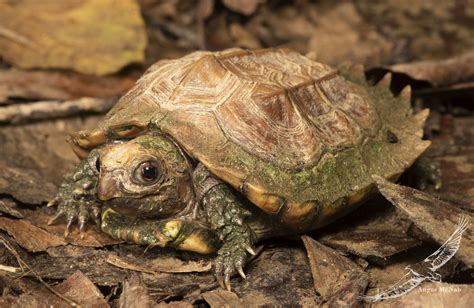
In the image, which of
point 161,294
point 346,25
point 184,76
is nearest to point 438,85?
point 346,25

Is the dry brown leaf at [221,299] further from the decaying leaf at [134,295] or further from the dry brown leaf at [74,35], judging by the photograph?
the dry brown leaf at [74,35]

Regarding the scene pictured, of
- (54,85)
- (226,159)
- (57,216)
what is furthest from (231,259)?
(54,85)

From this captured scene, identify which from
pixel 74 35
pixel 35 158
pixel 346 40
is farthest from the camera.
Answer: pixel 346 40

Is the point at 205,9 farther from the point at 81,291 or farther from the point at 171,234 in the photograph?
the point at 81,291

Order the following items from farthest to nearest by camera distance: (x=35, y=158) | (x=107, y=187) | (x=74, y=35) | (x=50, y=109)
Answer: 1. (x=74, y=35)
2. (x=50, y=109)
3. (x=35, y=158)
4. (x=107, y=187)

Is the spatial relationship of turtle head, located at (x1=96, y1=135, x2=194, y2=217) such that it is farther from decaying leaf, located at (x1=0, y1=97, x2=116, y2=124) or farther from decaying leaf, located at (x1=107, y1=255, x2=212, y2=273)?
decaying leaf, located at (x1=0, y1=97, x2=116, y2=124)

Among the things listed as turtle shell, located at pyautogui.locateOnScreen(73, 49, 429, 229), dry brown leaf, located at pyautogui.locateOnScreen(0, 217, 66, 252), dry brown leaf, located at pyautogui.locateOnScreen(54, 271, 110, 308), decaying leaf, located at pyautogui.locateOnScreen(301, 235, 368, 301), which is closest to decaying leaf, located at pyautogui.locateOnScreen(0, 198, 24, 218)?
dry brown leaf, located at pyautogui.locateOnScreen(0, 217, 66, 252)
